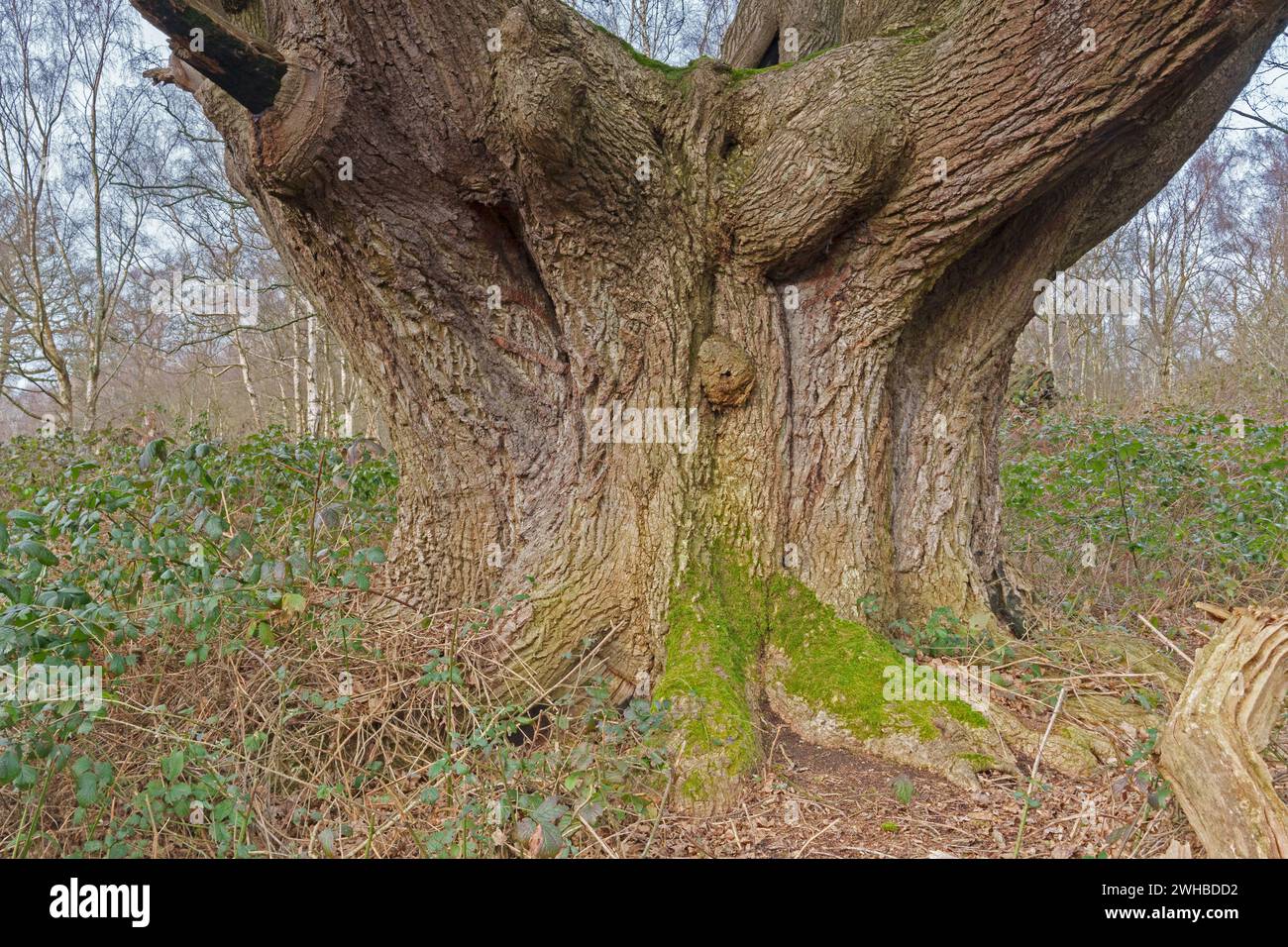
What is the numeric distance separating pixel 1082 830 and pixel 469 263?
3.21 m

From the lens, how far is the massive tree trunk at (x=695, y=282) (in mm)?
2877

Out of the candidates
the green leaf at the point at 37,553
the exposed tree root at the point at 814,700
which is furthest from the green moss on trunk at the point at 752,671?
the green leaf at the point at 37,553

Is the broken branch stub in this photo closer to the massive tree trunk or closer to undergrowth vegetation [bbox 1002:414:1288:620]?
the massive tree trunk

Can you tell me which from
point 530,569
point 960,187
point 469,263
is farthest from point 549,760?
point 960,187

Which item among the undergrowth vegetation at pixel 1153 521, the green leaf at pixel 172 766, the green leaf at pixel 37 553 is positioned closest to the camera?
the green leaf at pixel 172 766

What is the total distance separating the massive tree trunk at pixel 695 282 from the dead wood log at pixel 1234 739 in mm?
827

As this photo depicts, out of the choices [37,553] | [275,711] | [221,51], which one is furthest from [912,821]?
[221,51]

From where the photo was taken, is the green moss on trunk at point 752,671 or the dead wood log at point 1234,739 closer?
the dead wood log at point 1234,739

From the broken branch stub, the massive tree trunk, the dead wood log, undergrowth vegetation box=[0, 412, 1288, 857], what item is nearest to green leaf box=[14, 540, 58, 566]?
undergrowth vegetation box=[0, 412, 1288, 857]

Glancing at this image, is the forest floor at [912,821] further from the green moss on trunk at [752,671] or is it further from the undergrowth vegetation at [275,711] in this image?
the undergrowth vegetation at [275,711]

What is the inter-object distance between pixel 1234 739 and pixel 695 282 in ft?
8.69

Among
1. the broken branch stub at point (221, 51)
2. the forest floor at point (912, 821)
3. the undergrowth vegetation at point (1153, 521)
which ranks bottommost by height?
the forest floor at point (912, 821)

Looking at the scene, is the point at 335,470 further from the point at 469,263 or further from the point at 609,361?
the point at 609,361

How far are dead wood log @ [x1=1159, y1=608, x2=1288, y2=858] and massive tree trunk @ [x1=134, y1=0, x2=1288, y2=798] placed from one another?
32.5 inches
